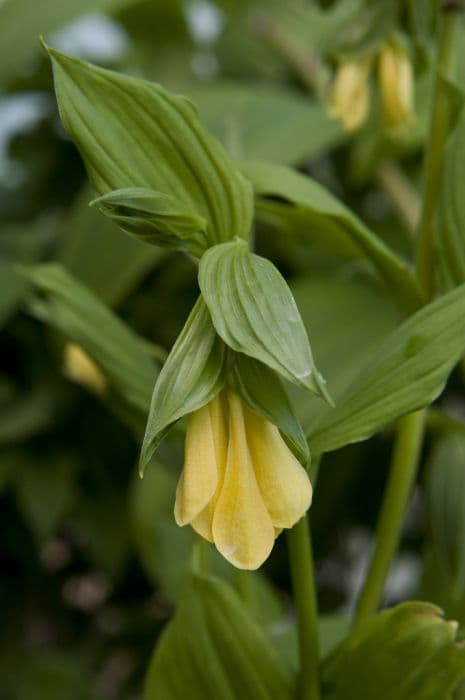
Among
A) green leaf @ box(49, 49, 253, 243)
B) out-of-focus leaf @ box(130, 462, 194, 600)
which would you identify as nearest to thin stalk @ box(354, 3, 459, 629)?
green leaf @ box(49, 49, 253, 243)

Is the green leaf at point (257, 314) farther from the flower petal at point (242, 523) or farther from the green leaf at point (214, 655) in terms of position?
the green leaf at point (214, 655)

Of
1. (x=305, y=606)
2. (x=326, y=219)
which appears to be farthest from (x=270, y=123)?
(x=305, y=606)

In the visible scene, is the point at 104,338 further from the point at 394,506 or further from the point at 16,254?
the point at 16,254

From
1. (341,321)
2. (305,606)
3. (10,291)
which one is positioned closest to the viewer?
(305,606)

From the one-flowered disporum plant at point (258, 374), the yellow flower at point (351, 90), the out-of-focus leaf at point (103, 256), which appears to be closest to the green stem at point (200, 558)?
the one-flowered disporum plant at point (258, 374)

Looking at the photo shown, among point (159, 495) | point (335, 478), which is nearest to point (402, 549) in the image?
point (335, 478)

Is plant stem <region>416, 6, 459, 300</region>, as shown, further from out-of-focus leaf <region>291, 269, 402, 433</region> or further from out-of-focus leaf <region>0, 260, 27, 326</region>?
out-of-focus leaf <region>0, 260, 27, 326</region>
